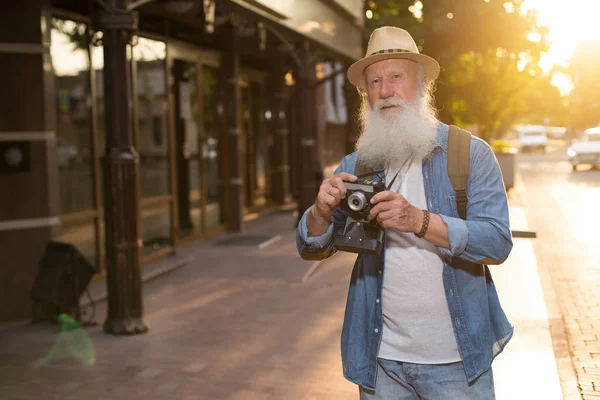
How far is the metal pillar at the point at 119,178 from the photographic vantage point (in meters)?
7.14

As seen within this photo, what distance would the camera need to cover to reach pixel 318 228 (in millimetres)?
2955

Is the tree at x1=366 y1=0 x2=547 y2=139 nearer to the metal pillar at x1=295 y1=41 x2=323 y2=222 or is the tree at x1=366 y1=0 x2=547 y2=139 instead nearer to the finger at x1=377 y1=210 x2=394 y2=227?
the metal pillar at x1=295 y1=41 x2=323 y2=222

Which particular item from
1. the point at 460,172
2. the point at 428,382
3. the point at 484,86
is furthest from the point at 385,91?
the point at 484,86

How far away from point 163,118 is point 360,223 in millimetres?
9617

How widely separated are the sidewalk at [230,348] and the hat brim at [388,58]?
2966 millimetres

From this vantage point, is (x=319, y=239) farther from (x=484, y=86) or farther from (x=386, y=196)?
(x=484, y=86)

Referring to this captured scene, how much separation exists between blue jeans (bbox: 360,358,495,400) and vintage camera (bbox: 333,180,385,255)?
0.43 metres

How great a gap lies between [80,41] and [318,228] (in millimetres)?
7313

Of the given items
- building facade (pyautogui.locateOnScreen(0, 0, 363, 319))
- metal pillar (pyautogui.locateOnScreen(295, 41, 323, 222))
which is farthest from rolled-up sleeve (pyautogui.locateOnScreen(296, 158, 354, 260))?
metal pillar (pyautogui.locateOnScreen(295, 41, 323, 222))

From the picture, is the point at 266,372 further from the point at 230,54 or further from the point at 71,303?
the point at 230,54

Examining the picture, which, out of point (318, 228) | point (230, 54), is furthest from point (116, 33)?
point (230, 54)

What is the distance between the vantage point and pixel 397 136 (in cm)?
296

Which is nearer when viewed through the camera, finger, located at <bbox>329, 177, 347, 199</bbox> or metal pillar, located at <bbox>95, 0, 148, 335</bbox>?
finger, located at <bbox>329, 177, 347, 199</bbox>

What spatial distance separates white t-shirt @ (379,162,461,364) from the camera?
286cm
